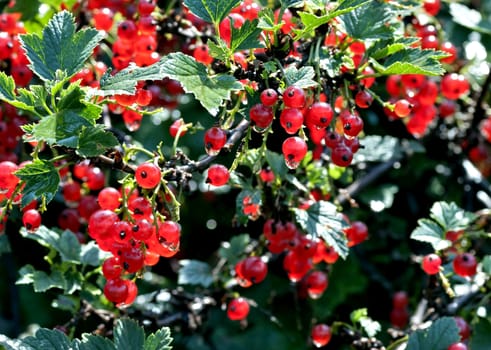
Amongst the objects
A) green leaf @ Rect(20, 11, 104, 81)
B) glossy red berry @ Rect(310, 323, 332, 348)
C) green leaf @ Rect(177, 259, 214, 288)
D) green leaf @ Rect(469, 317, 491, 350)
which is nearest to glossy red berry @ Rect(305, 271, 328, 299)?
glossy red berry @ Rect(310, 323, 332, 348)

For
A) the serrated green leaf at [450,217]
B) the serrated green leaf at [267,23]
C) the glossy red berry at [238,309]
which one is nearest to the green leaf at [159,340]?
the glossy red berry at [238,309]

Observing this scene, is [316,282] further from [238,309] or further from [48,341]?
[48,341]

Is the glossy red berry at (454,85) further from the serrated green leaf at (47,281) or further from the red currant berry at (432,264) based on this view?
the serrated green leaf at (47,281)

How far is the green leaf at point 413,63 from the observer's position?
1625 mm

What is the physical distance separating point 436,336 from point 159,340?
2.41ft

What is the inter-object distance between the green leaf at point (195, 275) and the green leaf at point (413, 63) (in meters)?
0.91

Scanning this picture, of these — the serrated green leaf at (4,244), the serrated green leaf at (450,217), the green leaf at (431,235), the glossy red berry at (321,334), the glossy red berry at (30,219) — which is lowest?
the glossy red berry at (321,334)

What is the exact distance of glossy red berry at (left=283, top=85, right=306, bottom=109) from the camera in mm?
1469

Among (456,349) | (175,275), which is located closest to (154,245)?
(456,349)

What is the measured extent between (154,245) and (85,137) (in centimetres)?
32

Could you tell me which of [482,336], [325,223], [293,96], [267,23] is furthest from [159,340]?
[482,336]

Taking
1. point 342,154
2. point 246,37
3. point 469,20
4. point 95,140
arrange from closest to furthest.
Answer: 1. point 95,140
2. point 246,37
3. point 342,154
4. point 469,20

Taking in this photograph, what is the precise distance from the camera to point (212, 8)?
1.56m

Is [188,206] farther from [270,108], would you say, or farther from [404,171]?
[270,108]
